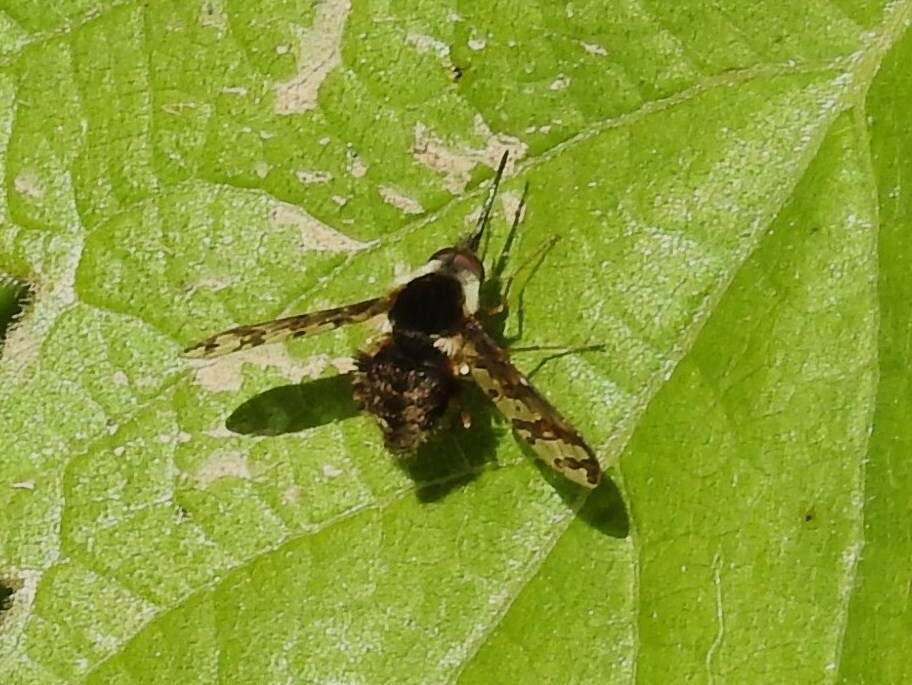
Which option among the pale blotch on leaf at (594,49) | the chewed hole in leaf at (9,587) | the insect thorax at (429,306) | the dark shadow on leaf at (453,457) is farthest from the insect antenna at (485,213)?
the chewed hole in leaf at (9,587)

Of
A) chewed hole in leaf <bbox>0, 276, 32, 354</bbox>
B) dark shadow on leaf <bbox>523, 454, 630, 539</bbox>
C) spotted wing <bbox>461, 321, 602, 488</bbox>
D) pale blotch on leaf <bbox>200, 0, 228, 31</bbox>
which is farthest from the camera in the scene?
chewed hole in leaf <bbox>0, 276, 32, 354</bbox>

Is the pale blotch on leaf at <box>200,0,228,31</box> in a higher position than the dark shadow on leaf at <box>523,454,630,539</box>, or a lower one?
higher

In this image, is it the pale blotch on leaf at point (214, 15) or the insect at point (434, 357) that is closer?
the insect at point (434, 357)

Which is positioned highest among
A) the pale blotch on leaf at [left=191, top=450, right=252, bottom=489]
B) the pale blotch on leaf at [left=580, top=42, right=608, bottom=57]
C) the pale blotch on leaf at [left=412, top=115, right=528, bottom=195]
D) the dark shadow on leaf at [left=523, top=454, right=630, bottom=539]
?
the pale blotch on leaf at [left=580, top=42, right=608, bottom=57]

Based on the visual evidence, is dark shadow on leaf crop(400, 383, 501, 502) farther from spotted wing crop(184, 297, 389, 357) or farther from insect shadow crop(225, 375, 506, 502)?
spotted wing crop(184, 297, 389, 357)

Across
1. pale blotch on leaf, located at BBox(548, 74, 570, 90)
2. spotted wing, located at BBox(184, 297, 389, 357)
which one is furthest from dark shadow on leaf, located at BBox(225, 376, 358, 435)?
pale blotch on leaf, located at BBox(548, 74, 570, 90)

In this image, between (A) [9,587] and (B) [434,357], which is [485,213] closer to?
(B) [434,357]

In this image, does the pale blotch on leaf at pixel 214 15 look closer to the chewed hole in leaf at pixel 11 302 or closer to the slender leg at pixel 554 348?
the chewed hole in leaf at pixel 11 302

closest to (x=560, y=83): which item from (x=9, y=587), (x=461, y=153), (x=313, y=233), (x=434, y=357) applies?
(x=461, y=153)
